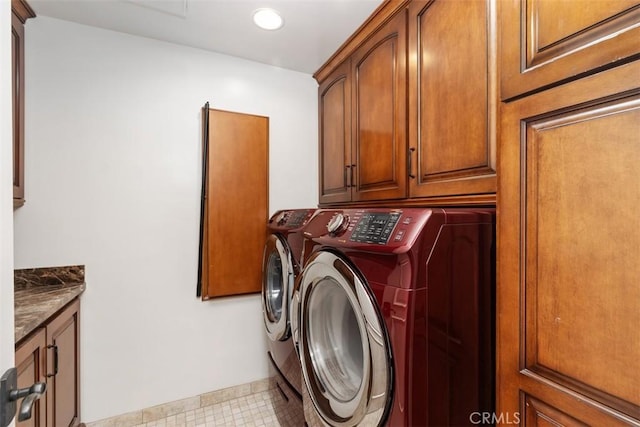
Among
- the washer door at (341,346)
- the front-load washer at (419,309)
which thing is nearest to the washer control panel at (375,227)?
the front-load washer at (419,309)

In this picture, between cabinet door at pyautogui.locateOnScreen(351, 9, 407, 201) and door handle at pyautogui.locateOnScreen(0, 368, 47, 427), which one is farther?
cabinet door at pyautogui.locateOnScreen(351, 9, 407, 201)

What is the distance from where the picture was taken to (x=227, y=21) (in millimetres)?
1749

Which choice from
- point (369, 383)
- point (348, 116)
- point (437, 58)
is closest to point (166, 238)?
point (348, 116)

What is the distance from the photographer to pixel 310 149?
2.42 m

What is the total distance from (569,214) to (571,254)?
86 mm

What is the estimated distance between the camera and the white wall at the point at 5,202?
0.59 metres

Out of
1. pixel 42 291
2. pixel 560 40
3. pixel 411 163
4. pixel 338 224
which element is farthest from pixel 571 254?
pixel 42 291

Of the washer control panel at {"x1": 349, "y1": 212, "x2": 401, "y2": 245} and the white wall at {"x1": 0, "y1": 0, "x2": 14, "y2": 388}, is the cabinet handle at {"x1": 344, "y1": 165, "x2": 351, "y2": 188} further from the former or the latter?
the white wall at {"x1": 0, "y1": 0, "x2": 14, "y2": 388}

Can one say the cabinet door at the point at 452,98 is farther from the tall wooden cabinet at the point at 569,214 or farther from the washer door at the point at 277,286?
the washer door at the point at 277,286

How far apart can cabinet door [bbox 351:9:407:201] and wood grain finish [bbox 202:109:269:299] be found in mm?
772

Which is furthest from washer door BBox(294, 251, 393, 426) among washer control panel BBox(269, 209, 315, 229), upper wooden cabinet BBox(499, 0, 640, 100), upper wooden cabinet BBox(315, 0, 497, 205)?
upper wooden cabinet BBox(499, 0, 640, 100)

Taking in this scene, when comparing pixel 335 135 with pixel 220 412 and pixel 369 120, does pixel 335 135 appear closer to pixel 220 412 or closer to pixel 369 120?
pixel 369 120

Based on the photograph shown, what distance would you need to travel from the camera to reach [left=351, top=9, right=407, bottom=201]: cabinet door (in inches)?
55.0

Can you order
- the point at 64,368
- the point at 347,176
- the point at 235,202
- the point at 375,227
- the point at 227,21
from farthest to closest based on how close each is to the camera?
the point at 235,202 → the point at 347,176 → the point at 227,21 → the point at 64,368 → the point at 375,227
